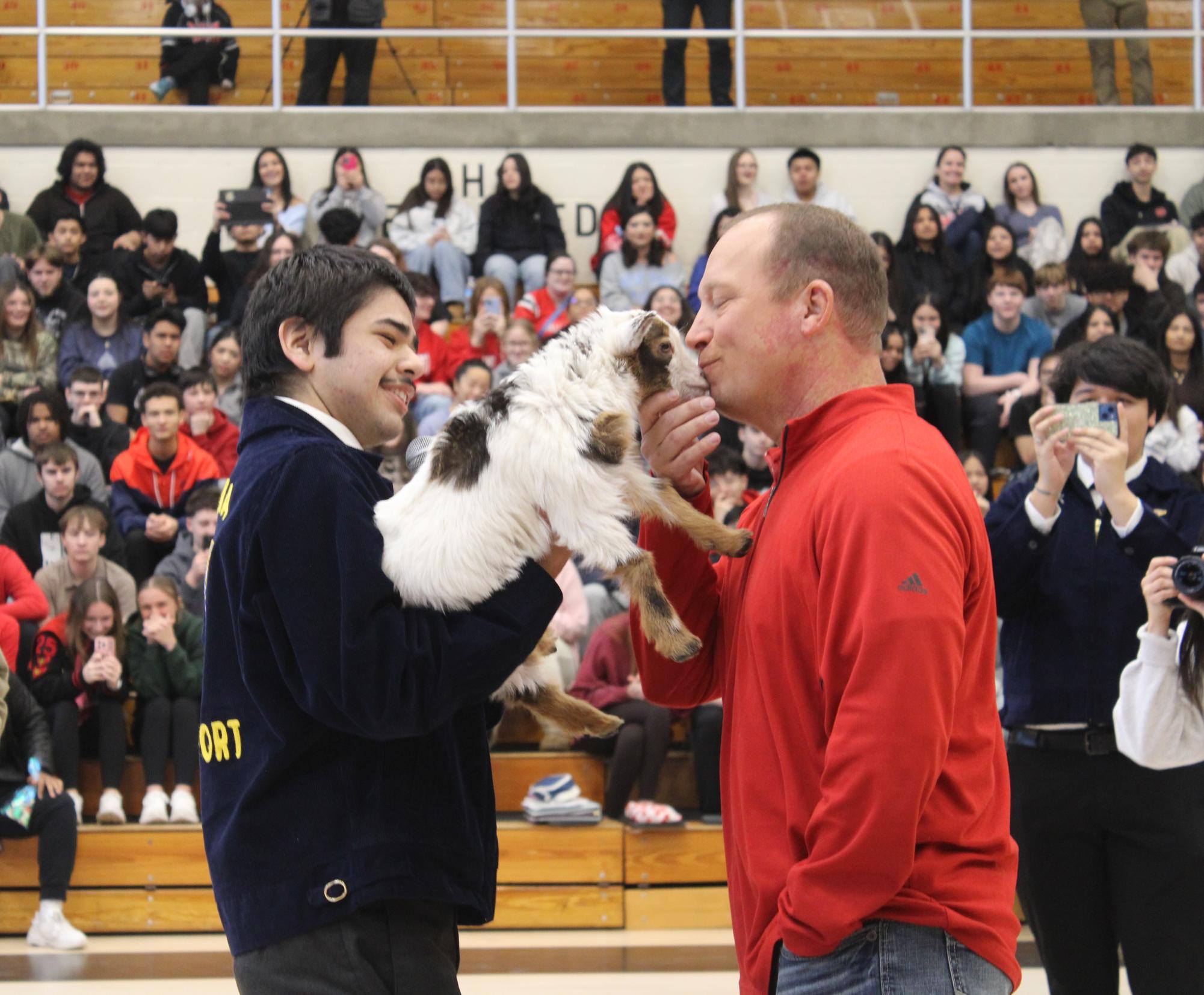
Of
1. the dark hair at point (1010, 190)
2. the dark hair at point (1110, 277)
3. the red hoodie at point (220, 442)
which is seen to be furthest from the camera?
the dark hair at point (1010, 190)

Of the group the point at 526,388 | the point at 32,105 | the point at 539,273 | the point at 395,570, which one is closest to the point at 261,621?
the point at 395,570

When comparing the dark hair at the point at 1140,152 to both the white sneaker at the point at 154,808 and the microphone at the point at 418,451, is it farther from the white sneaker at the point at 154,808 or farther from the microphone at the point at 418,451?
the microphone at the point at 418,451

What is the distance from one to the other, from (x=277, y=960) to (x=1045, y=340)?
898cm

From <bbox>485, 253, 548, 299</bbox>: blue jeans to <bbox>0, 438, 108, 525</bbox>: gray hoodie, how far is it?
362 centimetres

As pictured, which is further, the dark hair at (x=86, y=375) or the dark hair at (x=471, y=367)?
the dark hair at (x=86, y=375)

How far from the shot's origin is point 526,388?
2.47m

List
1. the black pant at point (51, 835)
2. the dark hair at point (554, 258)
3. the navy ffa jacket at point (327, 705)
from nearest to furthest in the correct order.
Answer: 1. the navy ffa jacket at point (327, 705)
2. the black pant at point (51, 835)
3. the dark hair at point (554, 258)

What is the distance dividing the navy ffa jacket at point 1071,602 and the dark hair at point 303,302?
1964 millimetres

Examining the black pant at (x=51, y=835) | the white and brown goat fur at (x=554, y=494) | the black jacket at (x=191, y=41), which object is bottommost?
the black pant at (x=51, y=835)

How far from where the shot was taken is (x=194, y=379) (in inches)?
333

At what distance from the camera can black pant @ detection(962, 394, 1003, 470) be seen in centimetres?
930

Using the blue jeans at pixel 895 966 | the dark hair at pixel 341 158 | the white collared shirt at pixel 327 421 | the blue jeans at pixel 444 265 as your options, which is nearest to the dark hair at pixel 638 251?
the blue jeans at pixel 444 265

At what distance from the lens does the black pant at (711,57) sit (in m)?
11.9

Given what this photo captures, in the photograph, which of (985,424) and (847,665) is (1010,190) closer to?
(985,424)
